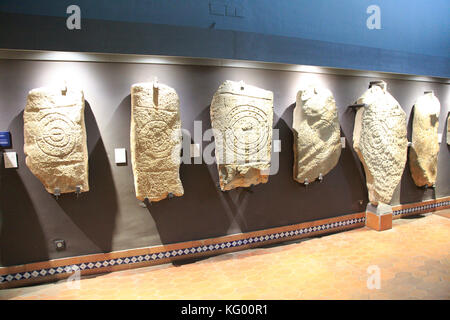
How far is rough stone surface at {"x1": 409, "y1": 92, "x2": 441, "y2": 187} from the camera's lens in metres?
3.82


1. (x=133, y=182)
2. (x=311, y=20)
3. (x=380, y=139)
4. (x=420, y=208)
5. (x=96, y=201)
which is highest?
(x=311, y=20)

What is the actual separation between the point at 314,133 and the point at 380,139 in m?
0.92

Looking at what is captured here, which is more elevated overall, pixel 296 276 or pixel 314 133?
pixel 314 133

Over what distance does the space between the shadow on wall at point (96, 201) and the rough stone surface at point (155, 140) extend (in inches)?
13.1

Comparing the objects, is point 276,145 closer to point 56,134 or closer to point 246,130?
point 246,130

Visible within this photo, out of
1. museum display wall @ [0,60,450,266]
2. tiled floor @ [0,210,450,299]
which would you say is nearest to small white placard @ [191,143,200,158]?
museum display wall @ [0,60,450,266]

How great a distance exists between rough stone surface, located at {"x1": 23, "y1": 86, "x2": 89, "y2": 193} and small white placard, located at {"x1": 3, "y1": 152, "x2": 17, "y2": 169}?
221 millimetres

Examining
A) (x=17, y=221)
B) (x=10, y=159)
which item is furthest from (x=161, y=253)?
(x=10, y=159)

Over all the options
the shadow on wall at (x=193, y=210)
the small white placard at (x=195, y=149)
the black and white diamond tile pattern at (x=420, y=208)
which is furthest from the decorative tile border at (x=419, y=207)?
the small white placard at (x=195, y=149)

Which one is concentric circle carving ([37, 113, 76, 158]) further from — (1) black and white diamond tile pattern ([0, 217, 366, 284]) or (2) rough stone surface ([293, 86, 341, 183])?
(2) rough stone surface ([293, 86, 341, 183])

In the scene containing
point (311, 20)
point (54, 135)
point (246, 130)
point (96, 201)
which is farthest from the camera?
point (311, 20)

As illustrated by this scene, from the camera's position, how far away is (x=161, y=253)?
9.42 ft

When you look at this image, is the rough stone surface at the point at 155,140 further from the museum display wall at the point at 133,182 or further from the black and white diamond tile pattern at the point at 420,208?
the black and white diamond tile pattern at the point at 420,208

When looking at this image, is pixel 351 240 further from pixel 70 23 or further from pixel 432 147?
pixel 70 23
